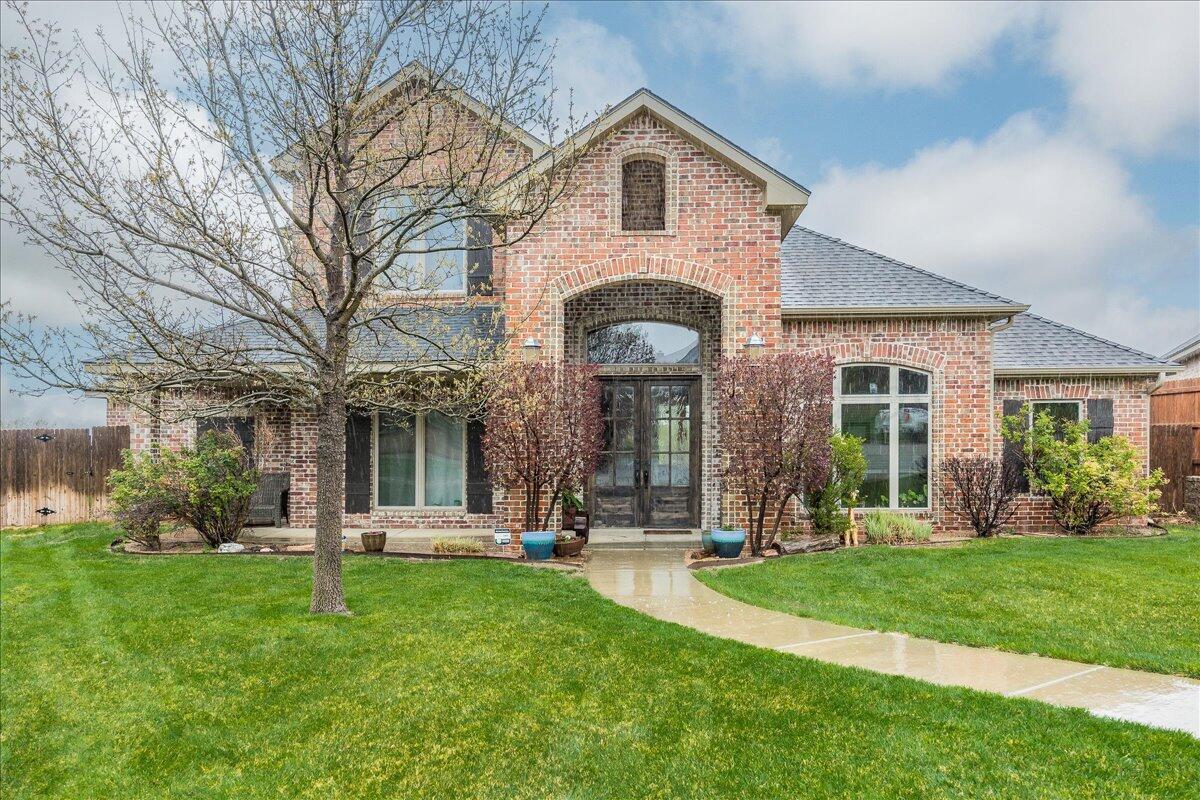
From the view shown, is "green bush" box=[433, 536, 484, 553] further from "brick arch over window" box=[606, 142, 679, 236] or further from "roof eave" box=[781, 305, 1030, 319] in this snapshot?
"roof eave" box=[781, 305, 1030, 319]

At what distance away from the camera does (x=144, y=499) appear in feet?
33.0

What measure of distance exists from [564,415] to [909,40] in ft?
30.2

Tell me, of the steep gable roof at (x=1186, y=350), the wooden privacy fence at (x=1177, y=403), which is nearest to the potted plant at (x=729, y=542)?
the wooden privacy fence at (x=1177, y=403)

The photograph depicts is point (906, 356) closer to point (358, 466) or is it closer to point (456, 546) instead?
point (456, 546)

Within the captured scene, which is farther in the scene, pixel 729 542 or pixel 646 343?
pixel 646 343

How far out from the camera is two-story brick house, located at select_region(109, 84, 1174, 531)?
1005 cm

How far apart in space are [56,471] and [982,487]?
17.4m

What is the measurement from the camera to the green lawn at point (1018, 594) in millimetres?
5336

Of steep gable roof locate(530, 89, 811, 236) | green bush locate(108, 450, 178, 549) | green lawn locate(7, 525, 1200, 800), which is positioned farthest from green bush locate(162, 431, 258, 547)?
steep gable roof locate(530, 89, 811, 236)

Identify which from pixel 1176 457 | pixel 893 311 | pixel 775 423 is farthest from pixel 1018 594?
pixel 1176 457

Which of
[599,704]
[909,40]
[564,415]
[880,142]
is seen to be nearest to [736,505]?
[564,415]

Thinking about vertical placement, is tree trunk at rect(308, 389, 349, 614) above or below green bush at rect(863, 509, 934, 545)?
above

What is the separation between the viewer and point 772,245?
10.1m

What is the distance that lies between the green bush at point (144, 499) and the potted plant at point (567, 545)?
5.71 meters
